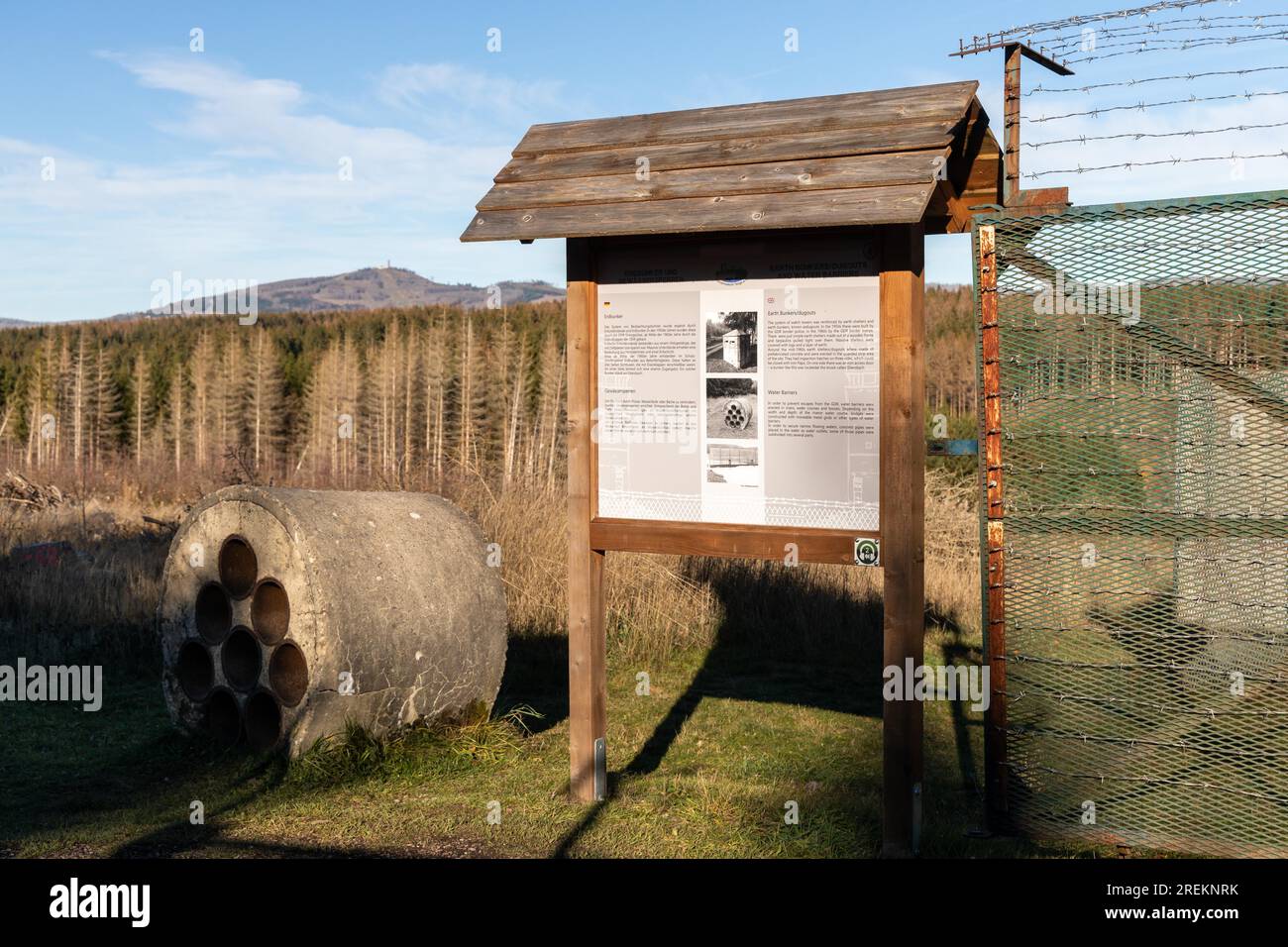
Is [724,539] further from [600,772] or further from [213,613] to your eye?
[213,613]

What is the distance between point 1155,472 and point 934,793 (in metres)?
2.15

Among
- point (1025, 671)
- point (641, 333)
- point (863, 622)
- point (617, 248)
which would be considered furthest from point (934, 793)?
point (863, 622)

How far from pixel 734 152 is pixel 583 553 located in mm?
2060

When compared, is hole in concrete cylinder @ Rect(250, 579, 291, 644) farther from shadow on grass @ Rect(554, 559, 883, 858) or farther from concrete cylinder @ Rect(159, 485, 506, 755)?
shadow on grass @ Rect(554, 559, 883, 858)

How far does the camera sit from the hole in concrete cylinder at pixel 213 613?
6793 millimetres

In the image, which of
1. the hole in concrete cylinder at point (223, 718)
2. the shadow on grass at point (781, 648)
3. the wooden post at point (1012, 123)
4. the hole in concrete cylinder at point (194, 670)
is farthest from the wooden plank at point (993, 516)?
the hole in concrete cylinder at point (194, 670)

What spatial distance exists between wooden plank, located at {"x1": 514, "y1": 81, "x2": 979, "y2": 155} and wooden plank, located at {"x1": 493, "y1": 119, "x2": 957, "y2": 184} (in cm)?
5

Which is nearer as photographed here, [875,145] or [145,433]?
[875,145]

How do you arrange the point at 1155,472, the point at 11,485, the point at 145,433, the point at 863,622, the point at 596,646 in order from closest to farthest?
the point at 1155,472, the point at 596,646, the point at 863,622, the point at 11,485, the point at 145,433

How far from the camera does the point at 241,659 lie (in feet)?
22.2

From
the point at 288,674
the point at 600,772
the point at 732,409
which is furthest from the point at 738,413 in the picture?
the point at 288,674

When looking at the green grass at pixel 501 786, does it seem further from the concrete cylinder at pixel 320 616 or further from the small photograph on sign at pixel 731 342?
the small photograph on sign at pixel 731 342

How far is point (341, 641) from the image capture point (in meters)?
6.18

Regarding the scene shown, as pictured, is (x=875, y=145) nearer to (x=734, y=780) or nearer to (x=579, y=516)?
(x=579, y=516)
